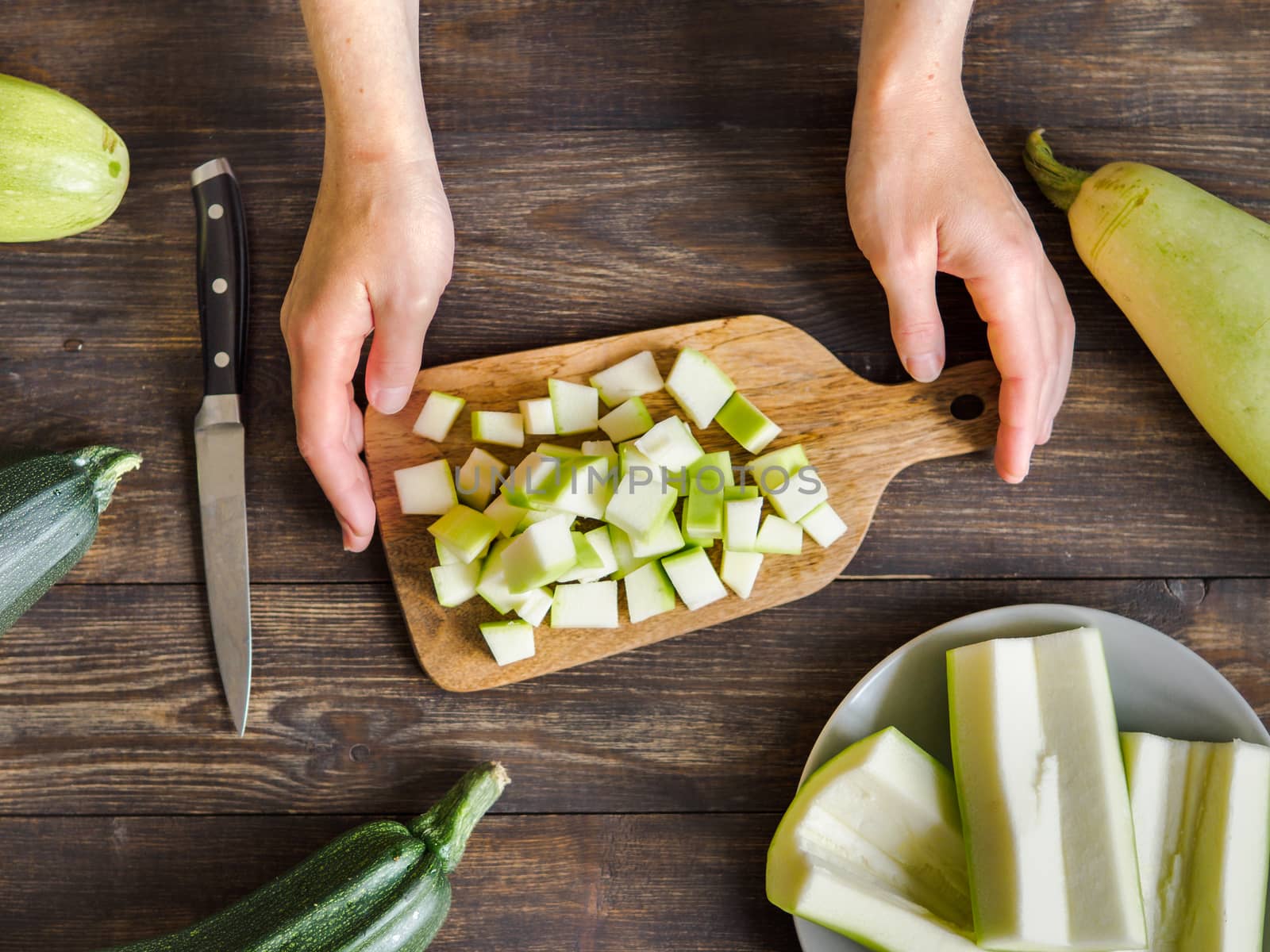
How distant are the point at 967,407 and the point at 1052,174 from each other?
1.32ft

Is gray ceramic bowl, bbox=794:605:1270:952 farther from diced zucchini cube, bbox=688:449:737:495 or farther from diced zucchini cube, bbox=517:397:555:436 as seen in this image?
diced zucchini cube, bbox=517:397:555:436

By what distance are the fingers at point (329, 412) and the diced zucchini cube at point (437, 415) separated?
0.12 m

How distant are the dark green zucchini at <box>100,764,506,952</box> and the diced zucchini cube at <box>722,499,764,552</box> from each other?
52 centimetres

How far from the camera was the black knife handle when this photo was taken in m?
1.42

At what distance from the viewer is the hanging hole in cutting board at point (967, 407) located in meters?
1.46

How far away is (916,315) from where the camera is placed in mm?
1333

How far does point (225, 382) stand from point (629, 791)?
939mm

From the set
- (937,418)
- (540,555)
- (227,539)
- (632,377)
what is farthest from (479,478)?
(937,418)

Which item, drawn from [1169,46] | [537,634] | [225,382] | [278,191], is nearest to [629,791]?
[537,634]

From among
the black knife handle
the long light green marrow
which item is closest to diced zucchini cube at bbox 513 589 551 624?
the black knife handle

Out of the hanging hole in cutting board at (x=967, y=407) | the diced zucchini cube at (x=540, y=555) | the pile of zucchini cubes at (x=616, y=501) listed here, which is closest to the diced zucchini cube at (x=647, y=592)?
the pile of zucchini cubes at (x=616, y=501)

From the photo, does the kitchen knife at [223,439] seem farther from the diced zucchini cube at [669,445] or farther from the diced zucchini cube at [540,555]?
the diced zucchini cube at [669,445]

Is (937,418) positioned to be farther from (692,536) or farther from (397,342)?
(397,342)

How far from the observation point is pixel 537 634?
143cm
